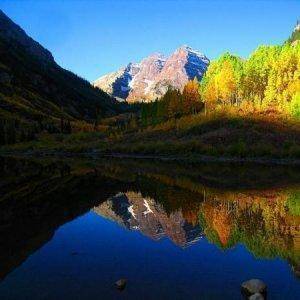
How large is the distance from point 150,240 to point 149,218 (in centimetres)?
885

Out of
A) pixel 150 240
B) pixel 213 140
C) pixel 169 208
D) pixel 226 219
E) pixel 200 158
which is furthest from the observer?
pixel 213 140

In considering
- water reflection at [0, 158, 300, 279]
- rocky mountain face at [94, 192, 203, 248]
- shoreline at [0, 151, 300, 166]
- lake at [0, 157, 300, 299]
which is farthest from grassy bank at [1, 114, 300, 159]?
rocky mountain face at [94, 192, 203, 248]

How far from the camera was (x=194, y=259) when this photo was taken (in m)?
28.0

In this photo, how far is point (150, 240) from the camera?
33781 millimetres

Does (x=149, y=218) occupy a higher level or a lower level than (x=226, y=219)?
lower

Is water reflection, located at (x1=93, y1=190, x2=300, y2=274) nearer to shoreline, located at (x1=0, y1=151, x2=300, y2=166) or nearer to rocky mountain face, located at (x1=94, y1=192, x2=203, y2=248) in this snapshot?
rocky mountain face, located at (x1=94, y1=192, x2=203, y2=248)

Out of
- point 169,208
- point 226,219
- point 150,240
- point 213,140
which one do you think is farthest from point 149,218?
point 213,140

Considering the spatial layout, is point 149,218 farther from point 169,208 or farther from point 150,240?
point 150,240

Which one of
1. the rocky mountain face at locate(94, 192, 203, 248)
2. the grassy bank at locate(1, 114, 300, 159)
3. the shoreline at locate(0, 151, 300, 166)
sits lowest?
the rocky mountain face at locate(94, 192, 203, 248)

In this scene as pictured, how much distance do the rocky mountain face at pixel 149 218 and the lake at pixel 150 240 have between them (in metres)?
0.10

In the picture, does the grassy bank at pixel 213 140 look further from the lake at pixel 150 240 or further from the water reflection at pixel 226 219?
the water reflection at pixel 226 219

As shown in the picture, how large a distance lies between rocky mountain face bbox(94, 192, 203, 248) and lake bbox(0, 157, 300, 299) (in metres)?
0.10

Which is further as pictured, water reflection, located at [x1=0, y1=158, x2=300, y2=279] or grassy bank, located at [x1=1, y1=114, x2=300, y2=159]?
grassy bank, located at [x1=1, y1=114, x2=300, y2=159]

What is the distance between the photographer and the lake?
22655 mm
